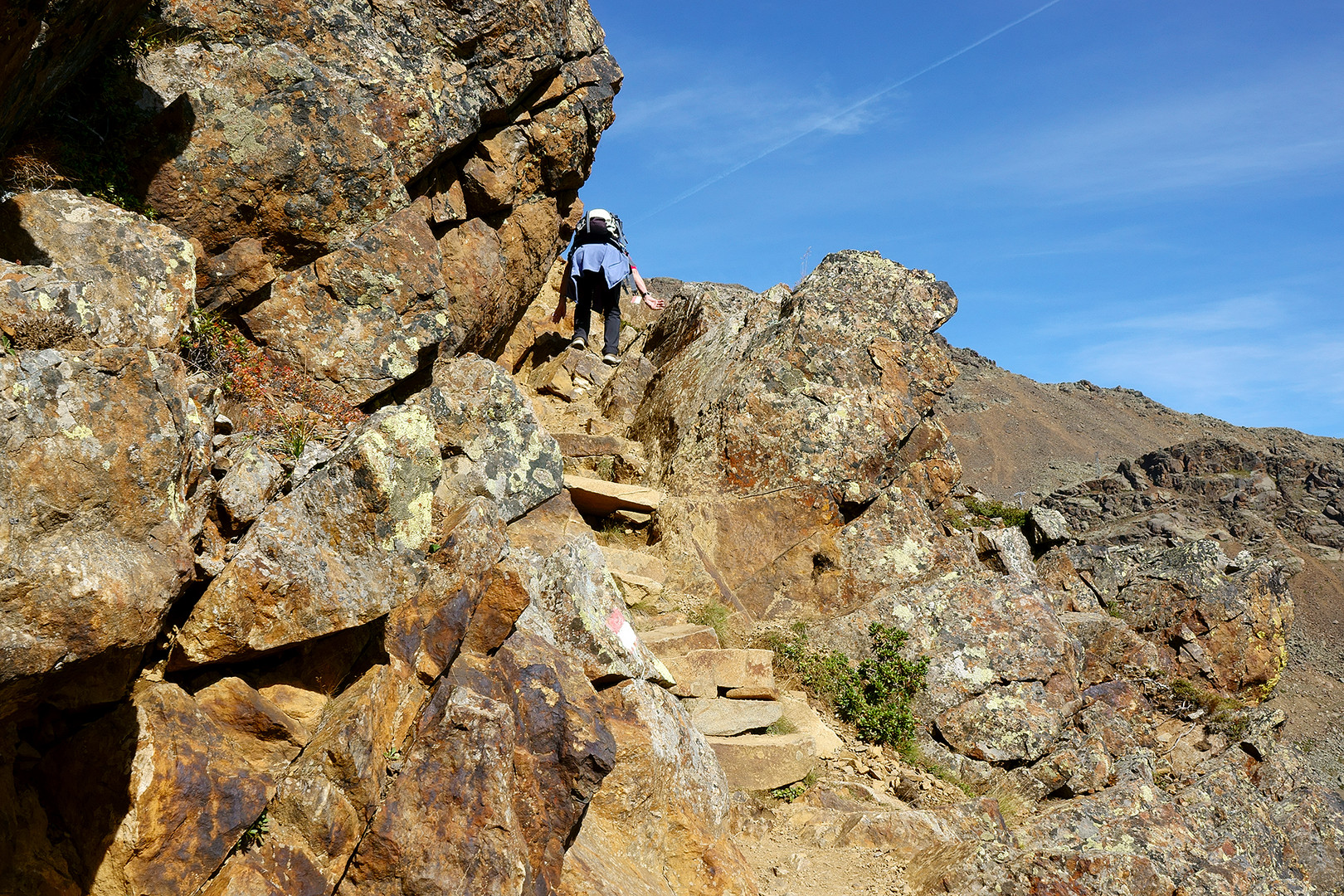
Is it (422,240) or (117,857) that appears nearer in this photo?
(117,857)

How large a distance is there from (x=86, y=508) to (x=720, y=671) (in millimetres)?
6316

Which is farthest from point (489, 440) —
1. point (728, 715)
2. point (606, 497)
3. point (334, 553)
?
point (334, 553)

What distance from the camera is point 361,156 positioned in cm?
935

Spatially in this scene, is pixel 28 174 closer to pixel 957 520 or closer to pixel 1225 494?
pixel 957 520

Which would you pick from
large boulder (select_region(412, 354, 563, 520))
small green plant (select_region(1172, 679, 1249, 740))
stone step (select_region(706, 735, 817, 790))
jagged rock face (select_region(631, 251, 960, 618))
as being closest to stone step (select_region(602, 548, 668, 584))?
jagged rock face (select_region(631, 251, 960, 618))

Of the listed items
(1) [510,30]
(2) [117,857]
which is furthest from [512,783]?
(1) [510,30]

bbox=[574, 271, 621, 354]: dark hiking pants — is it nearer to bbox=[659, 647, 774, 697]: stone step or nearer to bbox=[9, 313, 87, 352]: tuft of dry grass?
bbox=[659, 647, 774, 697]: stone step

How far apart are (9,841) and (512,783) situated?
2553 millimetres

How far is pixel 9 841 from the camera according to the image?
406cm

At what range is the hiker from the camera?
1403 cm

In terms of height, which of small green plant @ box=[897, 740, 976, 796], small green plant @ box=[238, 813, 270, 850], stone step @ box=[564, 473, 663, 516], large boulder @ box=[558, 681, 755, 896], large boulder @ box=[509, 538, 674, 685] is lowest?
small green plant @ box=[238, 813, 270, 850]

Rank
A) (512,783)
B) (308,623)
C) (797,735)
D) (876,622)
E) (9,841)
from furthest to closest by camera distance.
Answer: (876,622)
(797,735)
(512,783)
(308,623)
(9,841)

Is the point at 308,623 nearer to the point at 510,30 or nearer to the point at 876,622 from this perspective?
the point at 876,622

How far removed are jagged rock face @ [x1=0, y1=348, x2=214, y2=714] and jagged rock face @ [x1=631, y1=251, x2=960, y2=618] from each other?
23.6 ft
